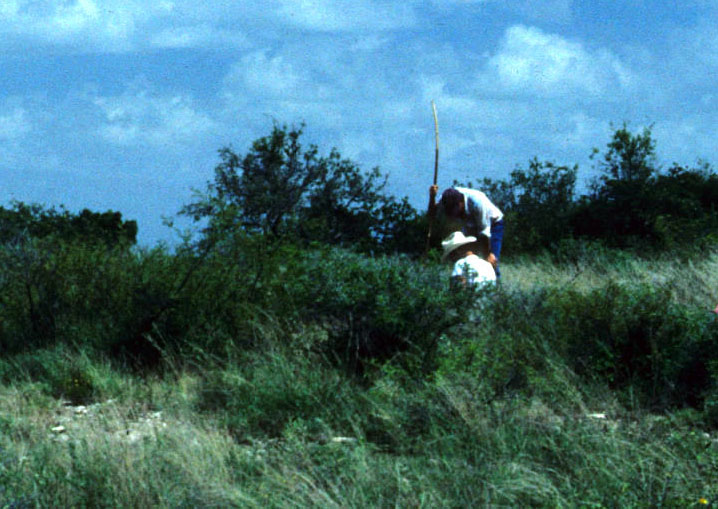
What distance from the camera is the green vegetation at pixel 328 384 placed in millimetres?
4168

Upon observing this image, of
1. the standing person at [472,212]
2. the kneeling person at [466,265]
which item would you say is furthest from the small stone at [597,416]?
the standing person at [472,212]

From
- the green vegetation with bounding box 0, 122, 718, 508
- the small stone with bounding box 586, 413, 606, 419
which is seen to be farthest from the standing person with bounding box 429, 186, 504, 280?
the small stone with bounding box 586, 413, 606, 419

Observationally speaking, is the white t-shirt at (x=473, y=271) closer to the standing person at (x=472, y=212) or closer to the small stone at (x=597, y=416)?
the standing person at (x=472, y=212)

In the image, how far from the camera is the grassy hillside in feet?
13.6

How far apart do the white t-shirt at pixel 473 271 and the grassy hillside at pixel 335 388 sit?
18 centimetres

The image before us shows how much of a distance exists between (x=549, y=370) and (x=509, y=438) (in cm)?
165

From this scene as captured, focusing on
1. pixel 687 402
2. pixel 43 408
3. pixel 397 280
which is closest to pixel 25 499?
pixel 43 408

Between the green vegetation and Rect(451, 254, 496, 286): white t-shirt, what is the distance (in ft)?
0.70

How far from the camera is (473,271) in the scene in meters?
7.25

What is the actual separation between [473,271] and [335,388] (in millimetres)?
1913

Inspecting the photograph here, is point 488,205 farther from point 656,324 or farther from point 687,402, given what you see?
point 687,402

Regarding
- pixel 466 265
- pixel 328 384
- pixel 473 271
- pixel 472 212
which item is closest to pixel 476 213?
pixel 472 212

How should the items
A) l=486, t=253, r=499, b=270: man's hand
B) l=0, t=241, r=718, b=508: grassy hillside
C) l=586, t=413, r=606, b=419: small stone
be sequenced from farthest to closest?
l=486, t=253, r=499, b=270: man's hand, l=586, t=413, r=606, b=419: small stone, l=0, t=241, r=718, b=508: grassy hillside

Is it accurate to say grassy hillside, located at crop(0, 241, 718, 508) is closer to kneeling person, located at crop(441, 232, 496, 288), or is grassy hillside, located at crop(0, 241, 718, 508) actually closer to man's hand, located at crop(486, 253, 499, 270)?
kneeling person, located at crop(441, 232, 496, 288)
